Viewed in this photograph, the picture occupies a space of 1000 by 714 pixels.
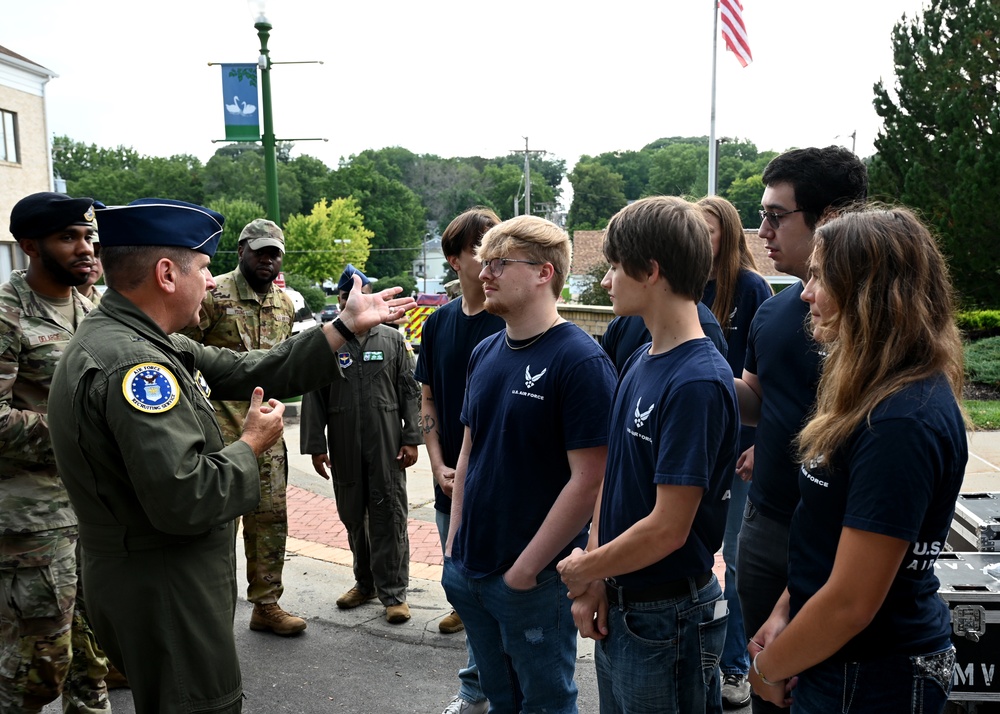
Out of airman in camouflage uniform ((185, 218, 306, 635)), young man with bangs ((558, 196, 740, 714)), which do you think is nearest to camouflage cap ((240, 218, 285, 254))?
airman in camouflage uniform ((185, 218, 306, 635))

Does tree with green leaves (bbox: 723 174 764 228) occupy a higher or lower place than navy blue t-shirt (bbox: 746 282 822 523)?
higher

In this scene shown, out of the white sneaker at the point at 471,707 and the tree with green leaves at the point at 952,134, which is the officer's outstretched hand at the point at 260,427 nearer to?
the white sneaker at the point at 471,707

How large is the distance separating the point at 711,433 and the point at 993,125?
52.3 feet

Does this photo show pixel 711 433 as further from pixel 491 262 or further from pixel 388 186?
pixel 388 186

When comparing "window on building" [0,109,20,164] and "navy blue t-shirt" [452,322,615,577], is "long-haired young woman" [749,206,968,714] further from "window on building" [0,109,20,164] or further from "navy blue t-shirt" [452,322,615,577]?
"window on building" [0,109,20,164]

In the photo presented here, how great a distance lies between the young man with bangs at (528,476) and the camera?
2.75 meters

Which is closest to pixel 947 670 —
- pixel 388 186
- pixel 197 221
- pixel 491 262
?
pixel 491 262

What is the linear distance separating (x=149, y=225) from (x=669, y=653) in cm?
203

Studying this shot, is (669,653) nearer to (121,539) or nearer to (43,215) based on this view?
(121,539)

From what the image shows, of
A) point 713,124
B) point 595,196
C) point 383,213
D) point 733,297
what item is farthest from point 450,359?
point 383,213

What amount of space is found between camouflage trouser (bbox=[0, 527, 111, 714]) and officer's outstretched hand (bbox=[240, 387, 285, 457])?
4.64 feet

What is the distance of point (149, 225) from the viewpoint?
2.59 meters

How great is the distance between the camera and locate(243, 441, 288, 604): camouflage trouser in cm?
486

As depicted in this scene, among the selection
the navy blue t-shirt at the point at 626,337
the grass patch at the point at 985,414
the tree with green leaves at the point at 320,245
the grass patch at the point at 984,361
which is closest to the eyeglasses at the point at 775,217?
the navy blue t-shirt at the point at 626,337
